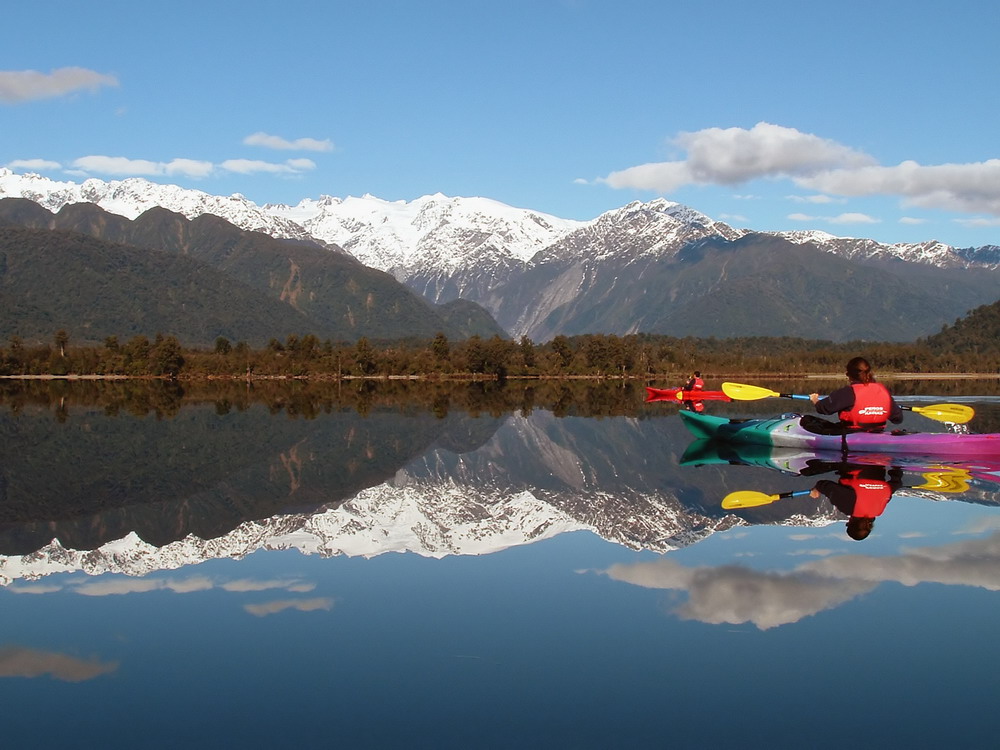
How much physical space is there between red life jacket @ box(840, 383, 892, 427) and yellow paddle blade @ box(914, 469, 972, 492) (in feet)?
7.34

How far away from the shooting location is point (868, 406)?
28.3 m

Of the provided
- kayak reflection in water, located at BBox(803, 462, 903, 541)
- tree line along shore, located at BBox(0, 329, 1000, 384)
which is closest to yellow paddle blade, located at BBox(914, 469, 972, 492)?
kayak reflection in water, located at BBox(803, 462, 903, 541)

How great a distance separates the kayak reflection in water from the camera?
19.0 metres

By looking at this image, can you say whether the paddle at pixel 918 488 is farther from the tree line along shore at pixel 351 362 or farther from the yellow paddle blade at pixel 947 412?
the tree line along shore at pixel 351 362

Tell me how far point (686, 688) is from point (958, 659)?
10.0ft

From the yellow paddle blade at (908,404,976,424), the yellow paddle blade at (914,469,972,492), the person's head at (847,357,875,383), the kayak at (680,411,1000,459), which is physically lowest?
the yellow paddle blade at (914,469,972,492)

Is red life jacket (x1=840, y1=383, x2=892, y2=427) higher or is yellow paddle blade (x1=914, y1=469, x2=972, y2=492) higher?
red life jacket (x1=840, y1=383, x2=892, y2=427)

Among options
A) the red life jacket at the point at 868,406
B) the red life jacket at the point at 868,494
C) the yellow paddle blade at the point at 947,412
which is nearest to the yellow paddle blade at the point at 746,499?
the red life jacket at the point at 868,494

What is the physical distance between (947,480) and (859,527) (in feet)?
26.5

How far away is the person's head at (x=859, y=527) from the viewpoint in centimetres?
1759

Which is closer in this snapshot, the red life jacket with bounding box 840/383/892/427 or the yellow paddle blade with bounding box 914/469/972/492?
the yellow paddle blade with bounding box 914/469/972/492

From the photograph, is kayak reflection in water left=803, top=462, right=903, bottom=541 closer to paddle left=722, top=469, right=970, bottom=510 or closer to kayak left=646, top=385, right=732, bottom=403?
paddle left=722, top=469, right=970, bottom=510

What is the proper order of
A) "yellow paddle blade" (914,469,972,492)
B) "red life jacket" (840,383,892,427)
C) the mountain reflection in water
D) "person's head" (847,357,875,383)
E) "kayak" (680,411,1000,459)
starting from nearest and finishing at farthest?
1. the mountain reflection in water
2. "yellow paddle blade" (914,469,972,492)
3. "person's head" (847,357,875,383)
4. "red life jacket" (840,383,892,427)
5. "kayak" (680,411,1000,459)

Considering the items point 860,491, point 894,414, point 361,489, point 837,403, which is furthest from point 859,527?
point 894,414
